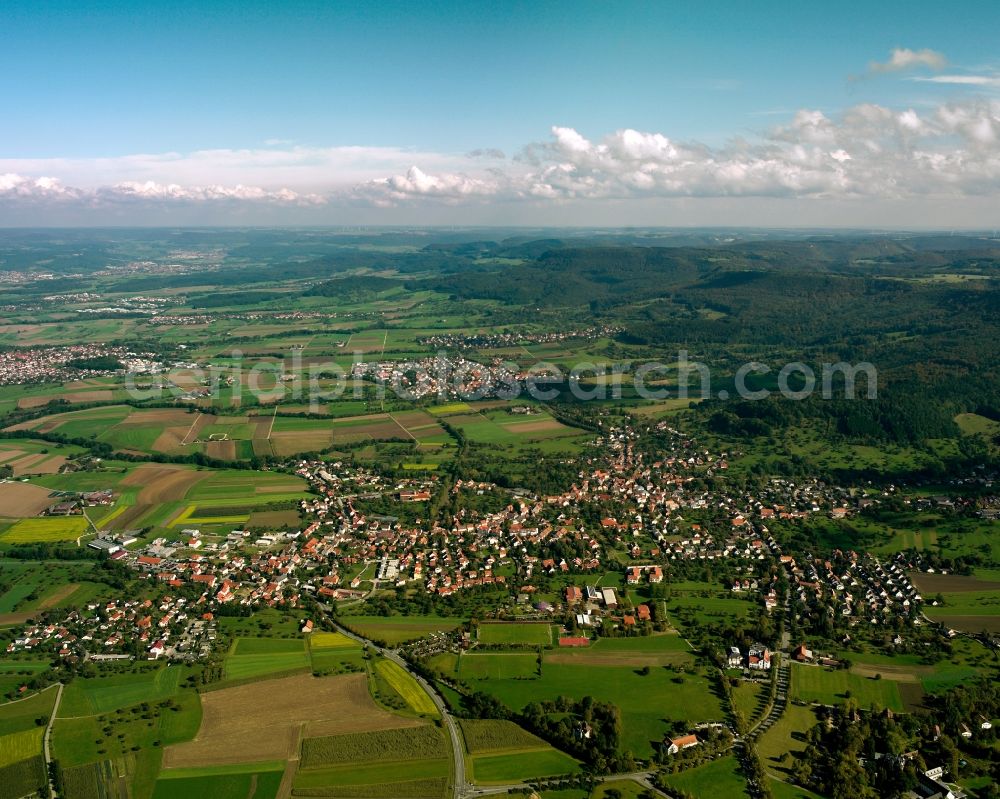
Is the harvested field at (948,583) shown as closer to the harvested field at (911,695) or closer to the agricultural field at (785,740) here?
the harvested field at (911,695)

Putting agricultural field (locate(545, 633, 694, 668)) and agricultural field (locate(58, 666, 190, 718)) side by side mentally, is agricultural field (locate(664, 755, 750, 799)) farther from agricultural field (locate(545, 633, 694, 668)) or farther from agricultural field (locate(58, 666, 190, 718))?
agricultural field (locate(58, 666, 190, 718))

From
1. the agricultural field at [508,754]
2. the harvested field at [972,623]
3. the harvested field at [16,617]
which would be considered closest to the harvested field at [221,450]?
the harvested field at [16,617]

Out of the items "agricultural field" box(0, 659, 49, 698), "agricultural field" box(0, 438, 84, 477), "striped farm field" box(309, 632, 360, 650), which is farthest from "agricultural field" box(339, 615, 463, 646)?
"agricultural field" box(0, 438, 84, 477)

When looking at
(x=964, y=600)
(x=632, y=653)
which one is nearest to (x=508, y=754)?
(x=632, y=653)

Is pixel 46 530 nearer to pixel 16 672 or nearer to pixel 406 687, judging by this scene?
pixel 16 672

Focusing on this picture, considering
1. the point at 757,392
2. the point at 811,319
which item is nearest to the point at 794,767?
the point at 757,392

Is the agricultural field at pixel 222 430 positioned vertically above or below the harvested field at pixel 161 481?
above

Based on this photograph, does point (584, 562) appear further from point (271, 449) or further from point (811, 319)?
point (811, 319)
